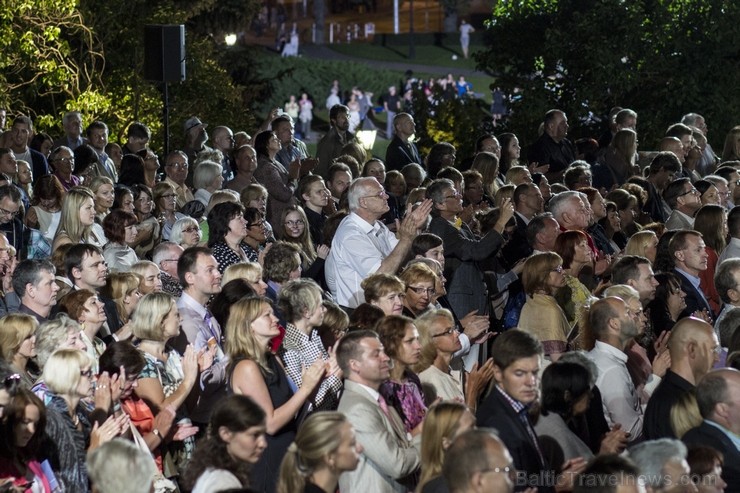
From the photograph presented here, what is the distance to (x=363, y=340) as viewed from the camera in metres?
7.66

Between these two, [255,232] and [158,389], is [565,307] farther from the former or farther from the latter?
[158,389]

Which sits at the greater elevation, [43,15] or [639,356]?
[43,15]

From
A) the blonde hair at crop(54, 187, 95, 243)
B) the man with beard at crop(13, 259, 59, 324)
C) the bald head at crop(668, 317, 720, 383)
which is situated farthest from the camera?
the blonde hair at crop(54, 187, 95, 243)

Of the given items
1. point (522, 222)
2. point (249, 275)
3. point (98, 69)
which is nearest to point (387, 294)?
point (249, 275)

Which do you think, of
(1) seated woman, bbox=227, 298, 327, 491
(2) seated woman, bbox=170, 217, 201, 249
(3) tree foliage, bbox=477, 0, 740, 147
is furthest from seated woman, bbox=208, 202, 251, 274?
(3) tree foliage, bbox=477, 0, 740, 147

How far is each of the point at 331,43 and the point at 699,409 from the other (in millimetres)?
50510

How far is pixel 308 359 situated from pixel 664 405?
6.91 ft

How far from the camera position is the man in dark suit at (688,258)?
444 inches

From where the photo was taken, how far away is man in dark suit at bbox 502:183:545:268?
1278cm

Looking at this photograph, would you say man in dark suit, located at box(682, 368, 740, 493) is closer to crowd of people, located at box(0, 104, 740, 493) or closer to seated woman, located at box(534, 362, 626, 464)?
crowd of people, located at box(0, 104, 740, 493)

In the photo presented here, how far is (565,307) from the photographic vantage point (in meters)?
10.8

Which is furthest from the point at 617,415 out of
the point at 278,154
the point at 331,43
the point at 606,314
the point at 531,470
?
the point at 331,43

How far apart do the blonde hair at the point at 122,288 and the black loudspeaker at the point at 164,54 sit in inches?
304

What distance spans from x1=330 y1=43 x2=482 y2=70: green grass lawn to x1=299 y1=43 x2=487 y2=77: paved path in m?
0.48
